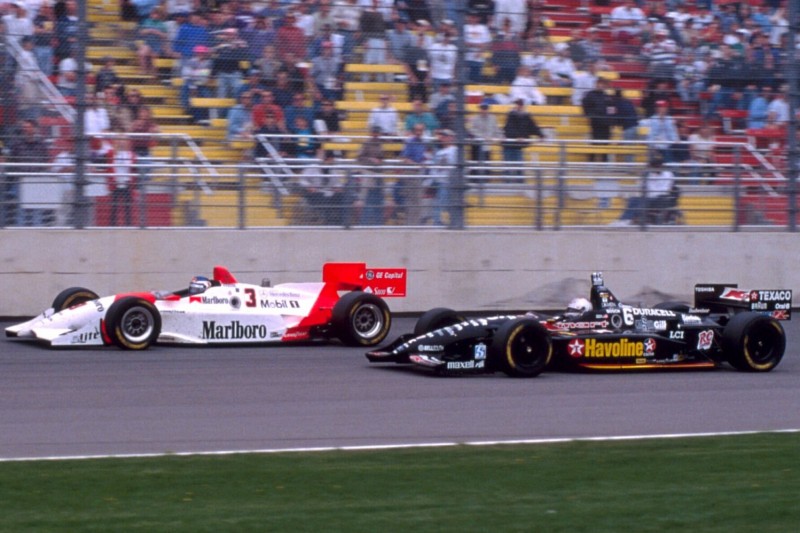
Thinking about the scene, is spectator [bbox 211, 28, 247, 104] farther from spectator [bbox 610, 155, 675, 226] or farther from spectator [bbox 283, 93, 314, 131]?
spectator [bbox 610, 155, 675, 226]

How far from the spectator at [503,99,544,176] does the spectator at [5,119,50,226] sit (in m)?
5.26

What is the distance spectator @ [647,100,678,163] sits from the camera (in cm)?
1606

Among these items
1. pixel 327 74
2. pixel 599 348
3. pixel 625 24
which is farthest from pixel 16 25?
pixel 625 24

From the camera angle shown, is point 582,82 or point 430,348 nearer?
point 430,348

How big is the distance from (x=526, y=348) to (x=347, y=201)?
16.3ft

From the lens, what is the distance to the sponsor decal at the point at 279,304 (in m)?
12.1

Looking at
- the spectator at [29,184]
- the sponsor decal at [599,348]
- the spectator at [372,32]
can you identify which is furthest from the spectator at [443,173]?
the sponsor decal at [599,348]

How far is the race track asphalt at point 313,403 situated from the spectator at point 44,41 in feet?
11.6

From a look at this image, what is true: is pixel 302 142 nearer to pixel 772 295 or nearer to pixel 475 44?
pixel 475 44

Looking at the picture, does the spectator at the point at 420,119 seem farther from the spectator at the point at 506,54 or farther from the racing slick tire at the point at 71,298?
the racing slick tire at the point at 71,298

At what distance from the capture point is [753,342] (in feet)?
36.0

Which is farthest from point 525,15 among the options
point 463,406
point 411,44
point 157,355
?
point 463,406

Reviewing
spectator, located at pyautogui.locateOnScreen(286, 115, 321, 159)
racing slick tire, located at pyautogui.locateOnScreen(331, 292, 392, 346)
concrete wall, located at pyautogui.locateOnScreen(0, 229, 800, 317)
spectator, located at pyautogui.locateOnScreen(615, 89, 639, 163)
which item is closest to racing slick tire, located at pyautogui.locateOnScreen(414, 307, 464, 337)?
racing slick tire, located at pyautogui.locateOnScreen(331, 292, 392, 346)

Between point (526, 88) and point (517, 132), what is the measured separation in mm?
613
